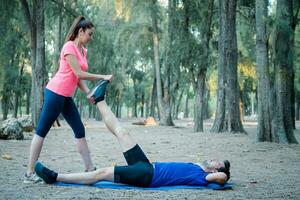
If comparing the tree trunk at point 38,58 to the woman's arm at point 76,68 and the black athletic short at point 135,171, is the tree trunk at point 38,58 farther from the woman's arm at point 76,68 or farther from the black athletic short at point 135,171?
the black athletic short at point 135,171

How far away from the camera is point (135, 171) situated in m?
5.77

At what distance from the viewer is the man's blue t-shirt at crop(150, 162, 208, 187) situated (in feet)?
19.5

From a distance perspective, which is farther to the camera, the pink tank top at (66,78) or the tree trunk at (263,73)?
the tree trunk at (263,73)

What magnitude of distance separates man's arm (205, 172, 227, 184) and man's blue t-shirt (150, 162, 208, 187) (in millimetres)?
101

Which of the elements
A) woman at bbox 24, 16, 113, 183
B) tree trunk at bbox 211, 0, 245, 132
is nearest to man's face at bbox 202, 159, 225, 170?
woman at bbox 24, 16, 113, 183

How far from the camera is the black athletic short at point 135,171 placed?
578cm

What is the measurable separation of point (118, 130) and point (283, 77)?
8.54 meters

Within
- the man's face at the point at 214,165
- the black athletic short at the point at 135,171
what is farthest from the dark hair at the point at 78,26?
the man's face at the point at 214,165

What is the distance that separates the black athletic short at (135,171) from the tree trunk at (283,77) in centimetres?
824

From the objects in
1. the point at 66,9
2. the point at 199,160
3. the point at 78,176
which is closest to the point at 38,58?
the point at 66,9

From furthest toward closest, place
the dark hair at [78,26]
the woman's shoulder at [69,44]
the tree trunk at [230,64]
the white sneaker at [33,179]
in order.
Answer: the tree trunk at [230,64], the dark hair at [78,26], the woman's shoulder at [69,44], the white sneaker at [33,179]

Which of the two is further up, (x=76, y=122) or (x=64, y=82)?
(x=64, y=82)

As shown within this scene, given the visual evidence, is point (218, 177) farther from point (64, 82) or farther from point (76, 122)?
point (64, 82)

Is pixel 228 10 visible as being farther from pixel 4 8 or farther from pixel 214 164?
pixel 214 164
